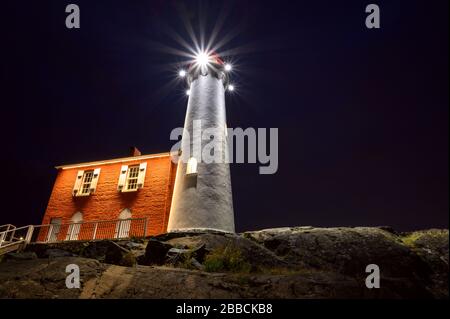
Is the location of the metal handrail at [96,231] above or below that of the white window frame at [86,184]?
below

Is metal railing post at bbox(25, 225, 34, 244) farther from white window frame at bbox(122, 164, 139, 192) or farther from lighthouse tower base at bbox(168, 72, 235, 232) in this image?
lighthouse tower base at bbox(168, 72, 235, 232)

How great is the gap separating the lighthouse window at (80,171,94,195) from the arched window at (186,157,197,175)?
872 cm

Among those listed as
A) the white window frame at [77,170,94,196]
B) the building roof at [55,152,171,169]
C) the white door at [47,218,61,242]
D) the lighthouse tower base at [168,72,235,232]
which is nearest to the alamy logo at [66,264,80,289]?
the lighthouse tower base at [168,72,235,232]

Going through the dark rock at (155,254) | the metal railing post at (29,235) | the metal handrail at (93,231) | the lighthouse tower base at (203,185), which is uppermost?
the lighthouse tower base at (203,185)

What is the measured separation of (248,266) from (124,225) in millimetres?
10030

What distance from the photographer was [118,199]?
19391mm

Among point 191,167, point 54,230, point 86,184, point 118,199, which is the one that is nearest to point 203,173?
point 191,167

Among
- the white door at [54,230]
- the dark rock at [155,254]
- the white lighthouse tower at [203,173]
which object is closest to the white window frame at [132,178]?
the white lighthouse tower at [203,173]

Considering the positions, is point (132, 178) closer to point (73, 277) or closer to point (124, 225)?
point (124, 225)

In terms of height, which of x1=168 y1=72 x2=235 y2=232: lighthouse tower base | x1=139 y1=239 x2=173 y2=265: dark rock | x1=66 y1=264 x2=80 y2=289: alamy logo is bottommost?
x1=66 y1=264 x2=80 y2=289: alamy logo

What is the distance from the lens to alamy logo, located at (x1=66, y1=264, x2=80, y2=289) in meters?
7.63

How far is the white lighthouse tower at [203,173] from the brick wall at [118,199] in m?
2.49

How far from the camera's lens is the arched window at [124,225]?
15.7 metres

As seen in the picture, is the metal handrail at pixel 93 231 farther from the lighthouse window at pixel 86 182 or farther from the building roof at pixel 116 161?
the building roof at pixel 116 161
